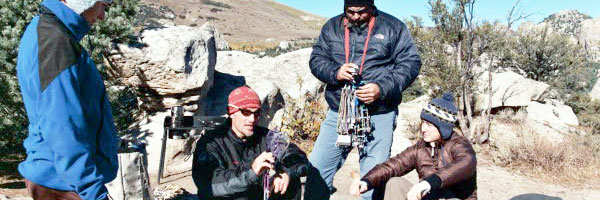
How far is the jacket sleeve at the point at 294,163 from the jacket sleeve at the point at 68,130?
1236 mm

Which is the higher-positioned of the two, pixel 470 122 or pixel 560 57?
pixel 560 57

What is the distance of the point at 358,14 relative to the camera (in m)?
3.10

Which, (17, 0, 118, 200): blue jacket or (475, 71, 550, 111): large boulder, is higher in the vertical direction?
(17, 0, 118, 200): blue jacket

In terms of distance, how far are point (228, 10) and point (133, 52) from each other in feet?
209

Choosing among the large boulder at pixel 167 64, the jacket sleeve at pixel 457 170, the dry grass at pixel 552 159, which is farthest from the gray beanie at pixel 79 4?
the dry grass at pixel 552 159

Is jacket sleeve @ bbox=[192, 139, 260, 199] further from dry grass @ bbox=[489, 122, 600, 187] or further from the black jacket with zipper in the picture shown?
dry grass @ bbox=[489, 122, 600, 187]

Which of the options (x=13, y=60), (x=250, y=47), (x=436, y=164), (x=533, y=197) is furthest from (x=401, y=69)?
(x=250, y=47)

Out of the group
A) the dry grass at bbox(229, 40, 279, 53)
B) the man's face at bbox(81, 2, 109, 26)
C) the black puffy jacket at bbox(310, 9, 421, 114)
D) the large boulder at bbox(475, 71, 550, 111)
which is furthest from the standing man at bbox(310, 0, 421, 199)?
the dry grass at bbox(229, 40, 279, 53)

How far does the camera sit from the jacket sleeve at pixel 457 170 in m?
2.79

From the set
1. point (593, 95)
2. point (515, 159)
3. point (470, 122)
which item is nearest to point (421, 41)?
point (470, 122)

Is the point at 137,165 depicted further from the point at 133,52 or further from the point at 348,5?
the point at 133,52

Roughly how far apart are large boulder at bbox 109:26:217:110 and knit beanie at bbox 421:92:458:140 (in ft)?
13.2

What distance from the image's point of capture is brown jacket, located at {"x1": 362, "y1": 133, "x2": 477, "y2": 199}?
9.31ft

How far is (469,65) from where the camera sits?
26.3 ft
